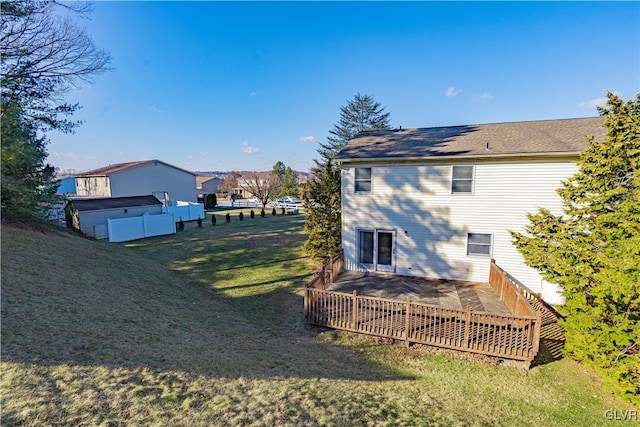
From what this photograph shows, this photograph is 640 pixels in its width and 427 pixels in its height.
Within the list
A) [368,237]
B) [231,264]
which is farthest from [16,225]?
[368,237]

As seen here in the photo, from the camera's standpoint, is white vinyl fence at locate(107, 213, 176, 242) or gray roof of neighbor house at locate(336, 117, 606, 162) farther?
white vinyl fence at locate(107, 213, 176, 242)

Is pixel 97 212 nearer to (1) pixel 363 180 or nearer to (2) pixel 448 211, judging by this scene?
(1) pixel 363 180

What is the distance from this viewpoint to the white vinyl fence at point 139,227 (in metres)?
20.0

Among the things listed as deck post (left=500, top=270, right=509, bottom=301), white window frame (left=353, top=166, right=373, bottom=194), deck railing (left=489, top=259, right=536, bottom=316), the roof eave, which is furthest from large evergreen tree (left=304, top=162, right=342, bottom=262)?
deck post (left=500, top=270, right=509, bottom=301)

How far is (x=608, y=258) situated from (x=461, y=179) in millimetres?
5308

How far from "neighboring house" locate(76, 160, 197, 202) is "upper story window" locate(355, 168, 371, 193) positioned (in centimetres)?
3115

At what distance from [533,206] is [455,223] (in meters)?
2.61

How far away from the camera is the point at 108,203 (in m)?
22.1

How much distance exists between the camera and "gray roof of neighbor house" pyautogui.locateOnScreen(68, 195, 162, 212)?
20406mm

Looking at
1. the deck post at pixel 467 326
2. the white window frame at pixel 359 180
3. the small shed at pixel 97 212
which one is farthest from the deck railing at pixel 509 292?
the small shed at pixel 97 212

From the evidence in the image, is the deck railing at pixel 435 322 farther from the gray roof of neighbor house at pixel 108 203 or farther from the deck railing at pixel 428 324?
the gray roof of neighbor house at pixel 108 203

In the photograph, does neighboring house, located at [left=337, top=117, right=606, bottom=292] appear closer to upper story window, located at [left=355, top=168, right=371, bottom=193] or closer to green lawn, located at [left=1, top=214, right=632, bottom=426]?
upper story window, located at [left=355, top=168, right=371, bottom=193]

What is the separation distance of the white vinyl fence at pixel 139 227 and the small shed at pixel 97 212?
26.3 inches

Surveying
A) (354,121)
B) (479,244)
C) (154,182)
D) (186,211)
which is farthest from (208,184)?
(479,244)
